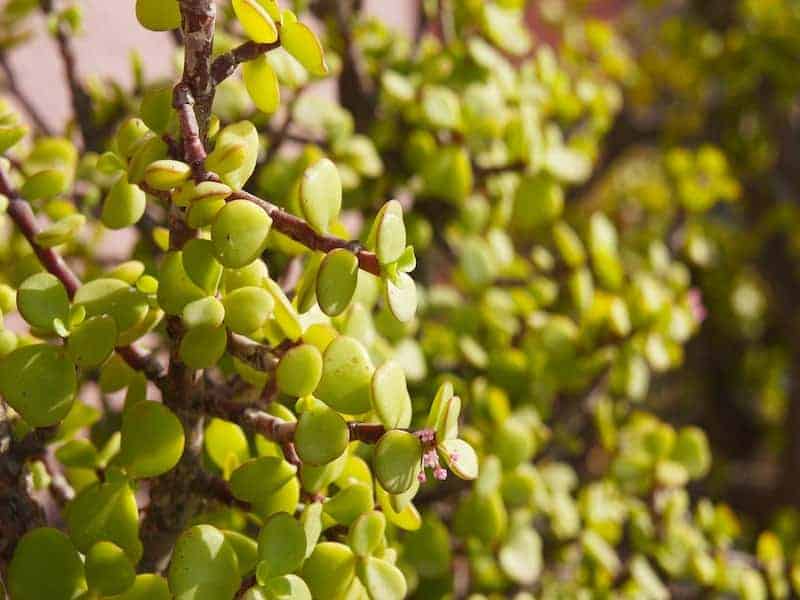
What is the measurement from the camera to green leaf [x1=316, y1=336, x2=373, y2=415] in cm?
42

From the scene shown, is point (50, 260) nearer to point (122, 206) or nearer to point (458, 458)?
point (122, 206)

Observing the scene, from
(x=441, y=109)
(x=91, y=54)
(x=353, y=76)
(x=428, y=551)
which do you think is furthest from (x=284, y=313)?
(x=91, y=54)

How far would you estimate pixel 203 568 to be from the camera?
415 millimetres

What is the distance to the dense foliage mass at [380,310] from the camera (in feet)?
1.37

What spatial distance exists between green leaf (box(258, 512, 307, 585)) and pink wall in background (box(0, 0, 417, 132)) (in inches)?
27.1

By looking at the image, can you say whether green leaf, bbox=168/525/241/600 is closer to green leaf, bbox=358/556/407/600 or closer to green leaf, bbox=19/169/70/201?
green leaf, bbox=358/556/407/600

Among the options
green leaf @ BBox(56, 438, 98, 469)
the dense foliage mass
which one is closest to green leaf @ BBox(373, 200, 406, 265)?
the dense foliage mass

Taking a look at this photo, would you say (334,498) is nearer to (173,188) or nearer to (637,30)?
(173,188)

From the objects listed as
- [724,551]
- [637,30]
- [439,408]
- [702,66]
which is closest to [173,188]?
[439,408]

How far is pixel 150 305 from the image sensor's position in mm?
468

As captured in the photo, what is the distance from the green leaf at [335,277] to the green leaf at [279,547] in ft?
0.34

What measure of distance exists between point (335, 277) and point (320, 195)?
39mm

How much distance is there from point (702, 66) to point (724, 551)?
0.94 metres

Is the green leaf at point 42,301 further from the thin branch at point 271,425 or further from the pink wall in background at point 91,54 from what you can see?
the pink wall in background at point 91,54
